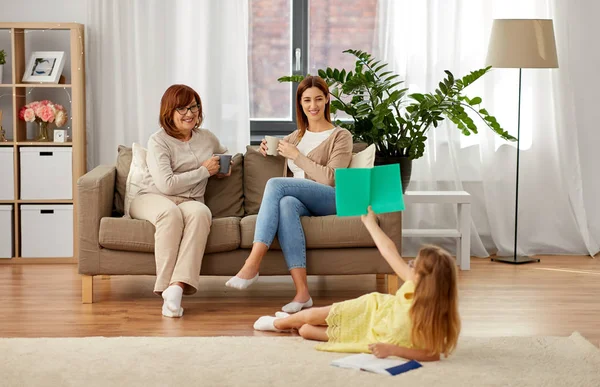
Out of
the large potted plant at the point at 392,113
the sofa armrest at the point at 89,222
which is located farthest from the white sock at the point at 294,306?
the large potted plant at the point at 392,113

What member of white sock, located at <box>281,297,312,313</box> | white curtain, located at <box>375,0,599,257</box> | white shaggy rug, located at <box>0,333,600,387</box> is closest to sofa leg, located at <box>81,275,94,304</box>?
white shaggy rug, located at <box>0,333,600,387</box>

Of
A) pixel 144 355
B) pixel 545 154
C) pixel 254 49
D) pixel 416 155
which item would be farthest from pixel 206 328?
pixel 545 154

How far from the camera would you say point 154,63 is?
217 inches

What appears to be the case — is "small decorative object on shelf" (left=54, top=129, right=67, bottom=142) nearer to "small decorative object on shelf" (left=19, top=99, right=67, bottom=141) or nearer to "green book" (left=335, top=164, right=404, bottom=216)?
"small decorative object on shelf" (left=19, top=99, right=67, bottom=141)

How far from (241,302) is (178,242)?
44 centimetres

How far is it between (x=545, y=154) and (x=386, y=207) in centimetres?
268

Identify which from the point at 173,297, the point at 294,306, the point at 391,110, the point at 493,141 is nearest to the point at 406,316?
the point at 294,306

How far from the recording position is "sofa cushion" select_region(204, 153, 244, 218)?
4652mm

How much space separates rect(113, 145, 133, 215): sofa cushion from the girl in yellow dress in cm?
151

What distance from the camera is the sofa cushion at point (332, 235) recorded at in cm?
420

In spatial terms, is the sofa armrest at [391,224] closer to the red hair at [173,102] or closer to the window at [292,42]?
the red hair at [173,102]

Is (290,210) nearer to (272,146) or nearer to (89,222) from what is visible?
(272,146)

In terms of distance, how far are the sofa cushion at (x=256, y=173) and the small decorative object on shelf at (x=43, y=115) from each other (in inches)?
50.5

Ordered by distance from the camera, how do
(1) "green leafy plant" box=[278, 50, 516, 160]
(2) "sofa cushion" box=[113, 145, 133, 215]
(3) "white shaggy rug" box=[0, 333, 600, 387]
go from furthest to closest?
(1) "green leafy plant" box=[278, 50, 516, 160]
(2) "sofa cushion" box=[113, 145, 133, 215]
(3) "white shaggy rug" box=[0, 333, 600, 387]
